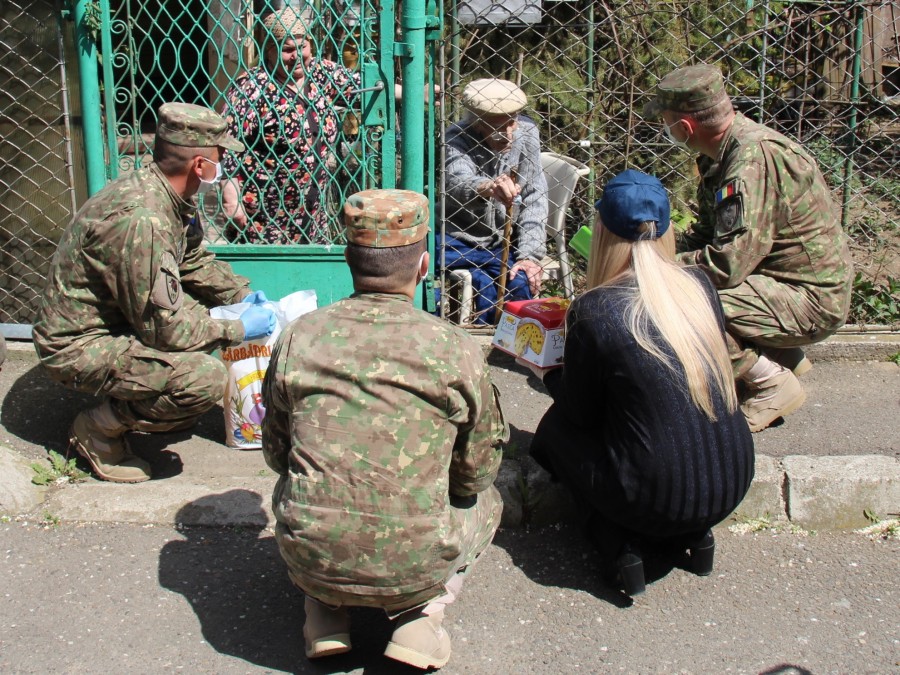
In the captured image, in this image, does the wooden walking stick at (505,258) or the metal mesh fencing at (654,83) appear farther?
the metal mesh fencing at (654,83)

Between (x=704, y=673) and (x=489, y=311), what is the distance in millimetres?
2383

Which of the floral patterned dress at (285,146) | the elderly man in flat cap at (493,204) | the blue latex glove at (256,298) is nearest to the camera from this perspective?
the blue latex glove at (256,298)

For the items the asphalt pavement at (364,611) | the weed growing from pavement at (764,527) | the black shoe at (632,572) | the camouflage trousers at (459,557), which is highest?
the camouflage trousers at (459,557)

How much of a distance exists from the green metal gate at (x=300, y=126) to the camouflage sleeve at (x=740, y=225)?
1.31 m

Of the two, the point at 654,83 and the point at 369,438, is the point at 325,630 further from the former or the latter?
the point at 654,83

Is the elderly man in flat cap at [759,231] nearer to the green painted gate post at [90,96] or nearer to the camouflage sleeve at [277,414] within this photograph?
the camouflage sleeve at [277,414]

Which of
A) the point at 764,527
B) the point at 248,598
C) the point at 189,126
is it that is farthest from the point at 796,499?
the point at 189,126

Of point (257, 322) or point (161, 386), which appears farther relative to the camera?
point (257, 322)

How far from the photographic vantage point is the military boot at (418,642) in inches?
98.3

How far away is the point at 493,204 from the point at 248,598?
2390mm

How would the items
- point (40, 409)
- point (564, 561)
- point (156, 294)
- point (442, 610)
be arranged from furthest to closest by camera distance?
point (40, 409), point (156, 294), point (564, 561), point (442, 610)

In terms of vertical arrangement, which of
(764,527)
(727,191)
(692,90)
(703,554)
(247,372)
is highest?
(692,90)

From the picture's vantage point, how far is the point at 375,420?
2.32m

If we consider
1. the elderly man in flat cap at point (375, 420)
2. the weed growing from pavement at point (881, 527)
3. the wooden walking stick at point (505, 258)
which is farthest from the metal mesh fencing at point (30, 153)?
the weed growing from pavement at point (881, 527)
